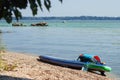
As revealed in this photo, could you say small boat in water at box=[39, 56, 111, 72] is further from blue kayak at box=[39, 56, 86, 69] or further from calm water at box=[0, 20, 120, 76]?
calm water at box=[0, 20, 120, 76]

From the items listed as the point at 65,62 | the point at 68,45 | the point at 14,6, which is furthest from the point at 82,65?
the point at 68,45

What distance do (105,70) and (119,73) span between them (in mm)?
1601

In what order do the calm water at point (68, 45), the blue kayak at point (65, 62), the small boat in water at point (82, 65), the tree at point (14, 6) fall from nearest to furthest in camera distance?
the tree at point (14, 6)
the small boat in water at point (82, 65)
the blue kayak at point (65, 62)
the calm water at point (68, 45)

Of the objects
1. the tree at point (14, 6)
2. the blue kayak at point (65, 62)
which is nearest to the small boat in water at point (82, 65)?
the blue kayak at point (65, 62)

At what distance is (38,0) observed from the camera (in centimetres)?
863

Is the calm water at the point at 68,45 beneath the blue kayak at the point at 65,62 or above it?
beneath

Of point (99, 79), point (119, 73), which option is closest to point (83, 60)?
point (119, 73)

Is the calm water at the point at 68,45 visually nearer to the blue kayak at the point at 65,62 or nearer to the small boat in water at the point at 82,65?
the small boat in water at the point at 82,65

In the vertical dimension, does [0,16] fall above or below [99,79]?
above

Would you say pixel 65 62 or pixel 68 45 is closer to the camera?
pixel 65 62

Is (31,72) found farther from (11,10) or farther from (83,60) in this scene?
(83,60)

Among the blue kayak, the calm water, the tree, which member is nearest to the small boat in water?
the blue kayak

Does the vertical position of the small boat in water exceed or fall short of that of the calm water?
it exceeds it

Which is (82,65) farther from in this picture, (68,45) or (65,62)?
(68,45)
